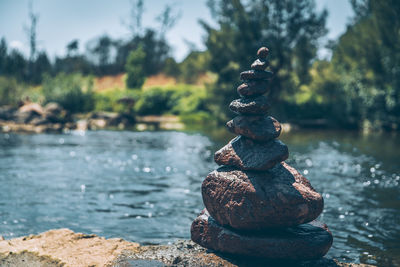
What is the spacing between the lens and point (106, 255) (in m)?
7.32

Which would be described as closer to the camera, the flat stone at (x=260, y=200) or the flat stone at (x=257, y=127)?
the flat stone at (x=260, y=200)

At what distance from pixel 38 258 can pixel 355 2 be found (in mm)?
47175

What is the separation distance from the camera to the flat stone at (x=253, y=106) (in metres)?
7.84

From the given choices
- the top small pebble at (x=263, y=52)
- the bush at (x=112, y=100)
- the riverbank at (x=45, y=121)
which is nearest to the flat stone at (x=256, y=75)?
the top small pebble at (x=263, y=52)

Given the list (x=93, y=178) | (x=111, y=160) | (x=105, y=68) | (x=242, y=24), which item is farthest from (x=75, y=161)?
(x=105, y=68)


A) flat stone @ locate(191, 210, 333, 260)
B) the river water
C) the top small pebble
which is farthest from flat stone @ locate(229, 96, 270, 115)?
the river water

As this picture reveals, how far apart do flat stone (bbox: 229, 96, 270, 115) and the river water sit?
3.47 metres

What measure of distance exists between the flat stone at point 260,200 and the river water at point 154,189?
2061 mm

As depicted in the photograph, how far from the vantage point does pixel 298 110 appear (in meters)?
46.3

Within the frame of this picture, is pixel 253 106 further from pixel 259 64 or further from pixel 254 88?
pixel 259 64

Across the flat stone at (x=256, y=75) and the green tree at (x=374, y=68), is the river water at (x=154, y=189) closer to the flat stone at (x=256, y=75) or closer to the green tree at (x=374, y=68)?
the flat stone at (x=256, y=75)

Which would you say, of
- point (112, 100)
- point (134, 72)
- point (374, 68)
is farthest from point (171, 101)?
point (374, 68)

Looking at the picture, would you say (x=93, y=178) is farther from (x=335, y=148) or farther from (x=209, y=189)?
(x=335, y=148)

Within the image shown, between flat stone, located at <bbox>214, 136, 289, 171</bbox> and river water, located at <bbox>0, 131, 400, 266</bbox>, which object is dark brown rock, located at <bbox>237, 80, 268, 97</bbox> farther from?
river water, located at <bbox>0, 131, 400, 266</bbox>
